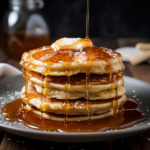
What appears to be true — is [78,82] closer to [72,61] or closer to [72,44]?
[72,61]

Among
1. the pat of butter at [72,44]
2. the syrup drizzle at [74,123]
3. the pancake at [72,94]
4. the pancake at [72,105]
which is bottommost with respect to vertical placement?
the syrup drizzle at [74,123]

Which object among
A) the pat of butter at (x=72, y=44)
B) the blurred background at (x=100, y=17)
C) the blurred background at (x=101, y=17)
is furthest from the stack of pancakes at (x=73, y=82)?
the blurred background at (x=101, y=17)

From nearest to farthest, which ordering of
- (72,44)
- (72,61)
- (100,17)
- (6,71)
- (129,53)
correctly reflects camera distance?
(72,61) < (72,44) < (6,71) < (129,53) < (100,17)

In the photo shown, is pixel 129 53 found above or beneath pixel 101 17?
beneath

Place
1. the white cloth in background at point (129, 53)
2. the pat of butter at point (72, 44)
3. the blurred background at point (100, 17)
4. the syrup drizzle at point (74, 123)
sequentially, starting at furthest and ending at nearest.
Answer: the blurred background at point (100, 17), the white cloth in background at point (129, 53), the pat of butter at point (72, 44), the syrup drizzle at point (74, 123)

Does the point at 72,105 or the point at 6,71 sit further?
the point at 6,71

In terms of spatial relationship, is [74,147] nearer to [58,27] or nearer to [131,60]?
[131,60]

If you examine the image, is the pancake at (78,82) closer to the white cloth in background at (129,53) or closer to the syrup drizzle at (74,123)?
the syrup drizzle at (74,123)

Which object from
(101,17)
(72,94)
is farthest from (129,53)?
(72,94)
